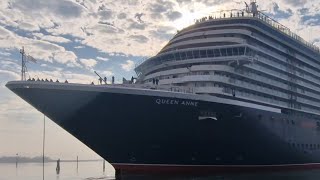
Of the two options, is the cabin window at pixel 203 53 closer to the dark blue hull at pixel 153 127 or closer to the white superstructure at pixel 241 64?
the white superstructure at pixel 241 64

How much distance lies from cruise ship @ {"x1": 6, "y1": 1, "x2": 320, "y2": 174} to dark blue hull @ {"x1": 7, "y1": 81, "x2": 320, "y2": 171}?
9 cm

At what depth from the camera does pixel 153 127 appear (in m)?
37.2

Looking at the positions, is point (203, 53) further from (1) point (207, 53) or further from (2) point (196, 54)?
(2) point (196, 54)

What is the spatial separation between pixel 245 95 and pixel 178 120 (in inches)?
382

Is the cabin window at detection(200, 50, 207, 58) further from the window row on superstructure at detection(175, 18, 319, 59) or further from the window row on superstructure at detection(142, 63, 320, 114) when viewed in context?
the window row on superstructure at detection(175, 18, 319, 59)

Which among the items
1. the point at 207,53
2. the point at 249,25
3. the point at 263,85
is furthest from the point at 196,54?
the point at 249,25

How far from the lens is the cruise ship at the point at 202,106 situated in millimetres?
36406

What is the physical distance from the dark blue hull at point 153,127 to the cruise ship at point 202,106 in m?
0.09

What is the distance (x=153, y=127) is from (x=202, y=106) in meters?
5.11

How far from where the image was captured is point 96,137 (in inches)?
1492

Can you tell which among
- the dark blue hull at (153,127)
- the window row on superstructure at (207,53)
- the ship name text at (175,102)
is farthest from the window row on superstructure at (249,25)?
the ship name text at (175,102)

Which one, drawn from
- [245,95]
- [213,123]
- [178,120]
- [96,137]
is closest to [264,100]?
[245,95]

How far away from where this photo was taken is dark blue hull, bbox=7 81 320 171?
36094 mm

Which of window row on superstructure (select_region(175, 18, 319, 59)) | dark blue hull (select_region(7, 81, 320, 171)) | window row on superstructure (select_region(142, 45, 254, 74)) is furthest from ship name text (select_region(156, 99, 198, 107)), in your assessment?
window row on superstructure (select_region(175, 18, 319, 59))
